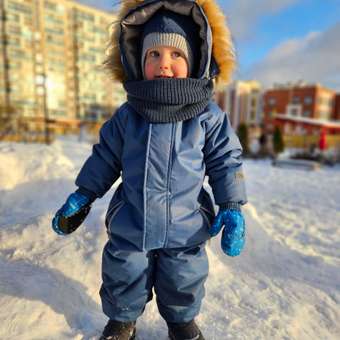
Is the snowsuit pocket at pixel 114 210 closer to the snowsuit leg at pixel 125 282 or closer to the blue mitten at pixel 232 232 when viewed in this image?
the snowsuit leg at pixel 125 282

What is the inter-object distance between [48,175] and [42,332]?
83.1 inches

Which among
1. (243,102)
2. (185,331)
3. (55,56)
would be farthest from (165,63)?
(243,102)

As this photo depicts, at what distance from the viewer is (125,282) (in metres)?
1.18

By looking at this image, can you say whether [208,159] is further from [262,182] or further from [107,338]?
[262,182]

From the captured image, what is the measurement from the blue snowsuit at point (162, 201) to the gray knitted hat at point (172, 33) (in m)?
0.12

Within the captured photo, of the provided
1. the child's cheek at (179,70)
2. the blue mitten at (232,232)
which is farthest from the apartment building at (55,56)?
the blue mitten at (232,232)

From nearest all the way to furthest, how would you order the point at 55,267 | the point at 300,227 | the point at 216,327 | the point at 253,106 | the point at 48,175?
the point at 216,327 → the point at 55,267 → the point at 48,175 → the point at 300,227 → the point at 253,106

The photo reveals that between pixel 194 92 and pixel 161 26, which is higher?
pixel 161 26

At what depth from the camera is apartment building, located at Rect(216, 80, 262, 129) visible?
51.2 metres

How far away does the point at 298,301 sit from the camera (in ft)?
5.44

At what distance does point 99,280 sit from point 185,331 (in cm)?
61

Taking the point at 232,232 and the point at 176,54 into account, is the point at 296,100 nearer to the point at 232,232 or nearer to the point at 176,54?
the point at 176,54

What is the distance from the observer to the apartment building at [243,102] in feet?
168

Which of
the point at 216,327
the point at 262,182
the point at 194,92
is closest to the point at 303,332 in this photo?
the point at 216,327
